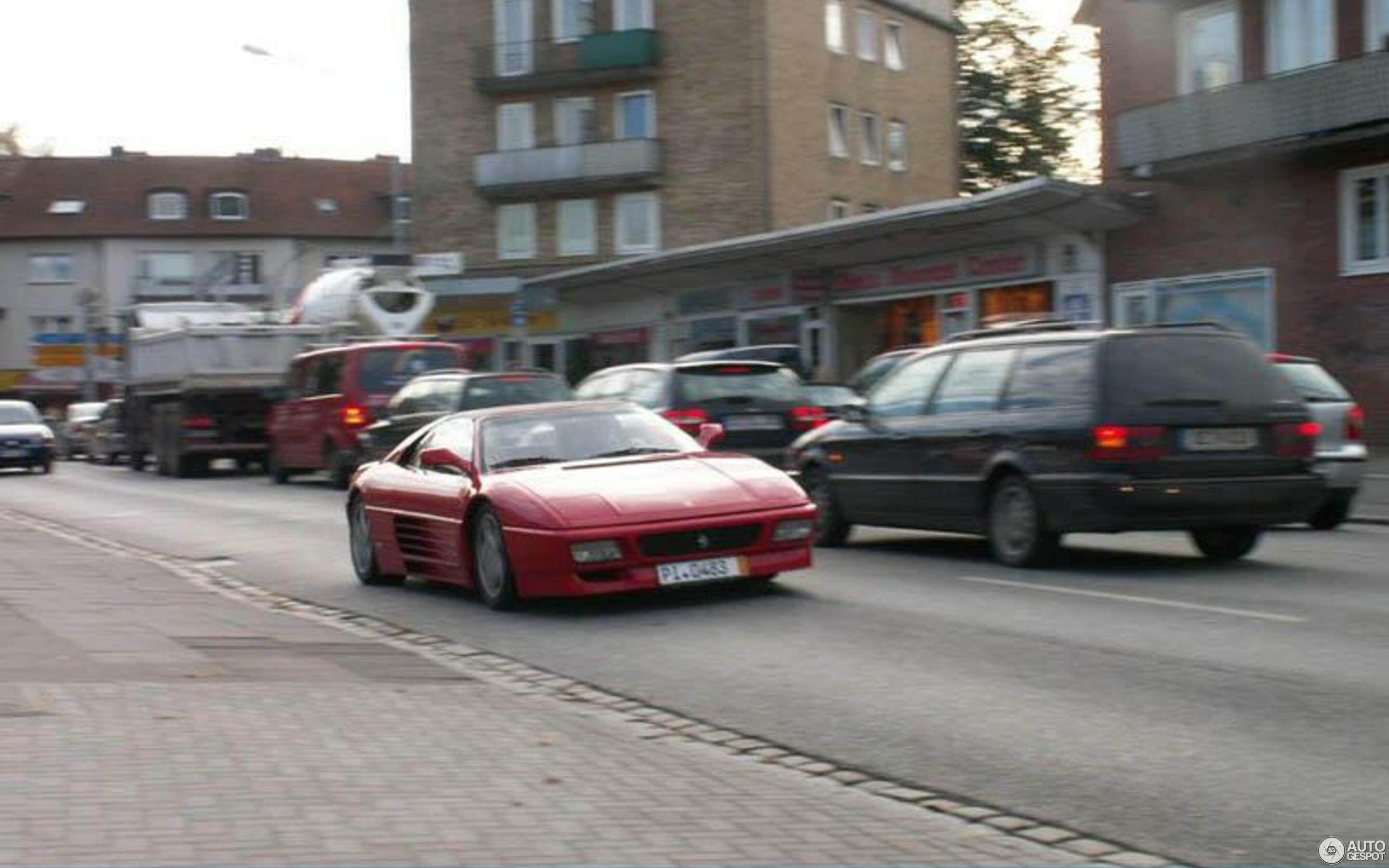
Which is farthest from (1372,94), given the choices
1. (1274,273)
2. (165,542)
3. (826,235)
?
(165,542)

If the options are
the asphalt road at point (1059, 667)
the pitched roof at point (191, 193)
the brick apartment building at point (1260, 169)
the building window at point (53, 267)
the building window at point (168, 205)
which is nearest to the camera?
the asphalt road at point (1059, 667)

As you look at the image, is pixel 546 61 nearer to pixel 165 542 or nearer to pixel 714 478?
pixel 165 542

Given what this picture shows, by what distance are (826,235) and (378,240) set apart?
53.9 meters

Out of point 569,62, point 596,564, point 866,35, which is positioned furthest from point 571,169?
point 596,564

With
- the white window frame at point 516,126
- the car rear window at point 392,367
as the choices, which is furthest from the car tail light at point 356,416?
the white window frame at point 516,126

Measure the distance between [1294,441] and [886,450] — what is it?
313cm

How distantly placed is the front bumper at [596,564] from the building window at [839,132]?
41381mm

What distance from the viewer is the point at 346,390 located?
2534 centimetres

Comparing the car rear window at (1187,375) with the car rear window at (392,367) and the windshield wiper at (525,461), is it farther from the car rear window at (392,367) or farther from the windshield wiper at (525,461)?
the car rear window at (392,367)

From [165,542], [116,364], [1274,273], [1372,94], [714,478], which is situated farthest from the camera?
[116,364]

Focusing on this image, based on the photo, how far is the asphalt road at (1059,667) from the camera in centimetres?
589

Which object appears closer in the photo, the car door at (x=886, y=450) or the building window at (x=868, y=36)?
the car door at (x=886, y=450)

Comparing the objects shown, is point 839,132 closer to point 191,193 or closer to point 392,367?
point 392,367

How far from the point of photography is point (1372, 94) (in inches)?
998
